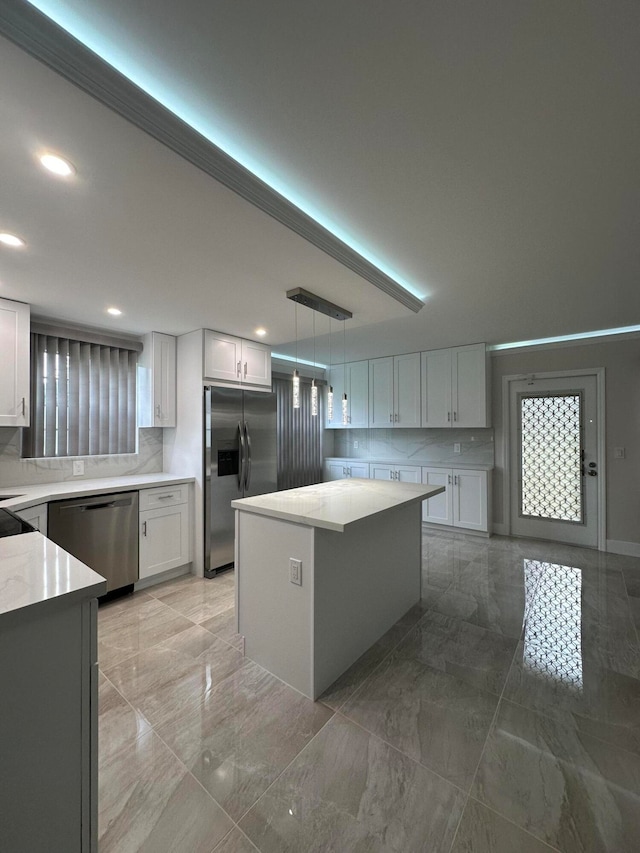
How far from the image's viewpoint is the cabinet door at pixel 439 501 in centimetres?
473

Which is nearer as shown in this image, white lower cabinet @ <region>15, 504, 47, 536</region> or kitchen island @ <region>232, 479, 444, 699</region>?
kitchen island @ <region>232, 479, 444, 699</region>

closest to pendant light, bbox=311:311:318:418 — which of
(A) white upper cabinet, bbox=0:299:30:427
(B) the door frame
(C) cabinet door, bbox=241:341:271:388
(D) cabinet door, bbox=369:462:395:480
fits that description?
(C) cabinet door, bbox=241:341:271:388

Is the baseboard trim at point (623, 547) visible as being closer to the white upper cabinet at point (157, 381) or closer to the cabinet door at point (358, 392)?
the cabinet door at point (358, 392)

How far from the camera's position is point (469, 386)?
4582 millimetres

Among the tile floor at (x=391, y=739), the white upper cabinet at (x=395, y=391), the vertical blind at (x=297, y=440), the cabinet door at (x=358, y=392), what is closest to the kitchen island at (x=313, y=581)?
the tile floor at (x=391, y=739)

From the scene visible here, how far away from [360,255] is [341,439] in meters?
4.44

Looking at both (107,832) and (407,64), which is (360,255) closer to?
(407,64)

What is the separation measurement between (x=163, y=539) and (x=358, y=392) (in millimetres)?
3530

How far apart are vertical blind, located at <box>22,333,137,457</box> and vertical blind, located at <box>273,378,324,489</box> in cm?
187

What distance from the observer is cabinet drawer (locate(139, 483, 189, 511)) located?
3.14 m

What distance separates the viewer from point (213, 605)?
285cm

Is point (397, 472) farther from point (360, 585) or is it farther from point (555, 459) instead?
point (360, 585)

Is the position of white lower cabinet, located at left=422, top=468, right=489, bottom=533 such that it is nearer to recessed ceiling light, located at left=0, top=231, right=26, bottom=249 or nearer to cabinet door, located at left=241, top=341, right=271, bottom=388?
cabinet door, located at left=241, top=341, right=271, bottom=388

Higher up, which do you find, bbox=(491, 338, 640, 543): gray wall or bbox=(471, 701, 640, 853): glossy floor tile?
bbox=(491, 338, 640, 543): gray wall
